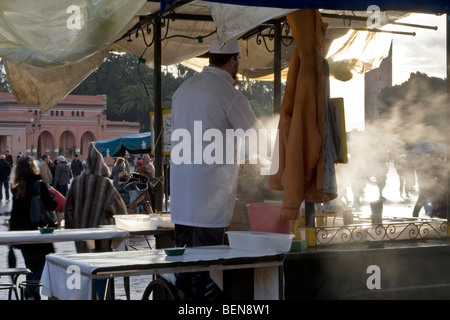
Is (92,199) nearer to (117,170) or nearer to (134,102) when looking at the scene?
(117,170)

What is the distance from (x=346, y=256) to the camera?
4.12 meters

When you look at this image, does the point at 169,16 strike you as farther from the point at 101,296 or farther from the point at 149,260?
the point at 149,260

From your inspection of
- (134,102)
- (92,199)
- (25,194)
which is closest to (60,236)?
(92,199)

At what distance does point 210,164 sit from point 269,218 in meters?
0.48

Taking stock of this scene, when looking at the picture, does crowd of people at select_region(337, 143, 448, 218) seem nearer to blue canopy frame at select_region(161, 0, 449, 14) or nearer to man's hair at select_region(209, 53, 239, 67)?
blue canopy frame at select_region(161, 0, 449, 14)

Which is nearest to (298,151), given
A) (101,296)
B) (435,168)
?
(101,296)

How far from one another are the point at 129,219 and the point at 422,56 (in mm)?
2573

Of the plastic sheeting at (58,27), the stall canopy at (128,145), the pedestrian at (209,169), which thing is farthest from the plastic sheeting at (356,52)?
the stall canopy at (128,145)

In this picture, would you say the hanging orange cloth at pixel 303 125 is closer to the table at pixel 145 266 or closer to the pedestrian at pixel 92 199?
the table at pixel 145 266

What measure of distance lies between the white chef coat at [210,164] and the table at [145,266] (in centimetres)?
35

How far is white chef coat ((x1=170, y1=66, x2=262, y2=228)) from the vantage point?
4363 millimetres

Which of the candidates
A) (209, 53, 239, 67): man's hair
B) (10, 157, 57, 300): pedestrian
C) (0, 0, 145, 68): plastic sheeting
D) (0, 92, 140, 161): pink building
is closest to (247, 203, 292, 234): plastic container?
(209, 53, 239, 67): man's hair

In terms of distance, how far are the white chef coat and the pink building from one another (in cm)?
5366

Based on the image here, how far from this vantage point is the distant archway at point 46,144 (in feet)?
205
